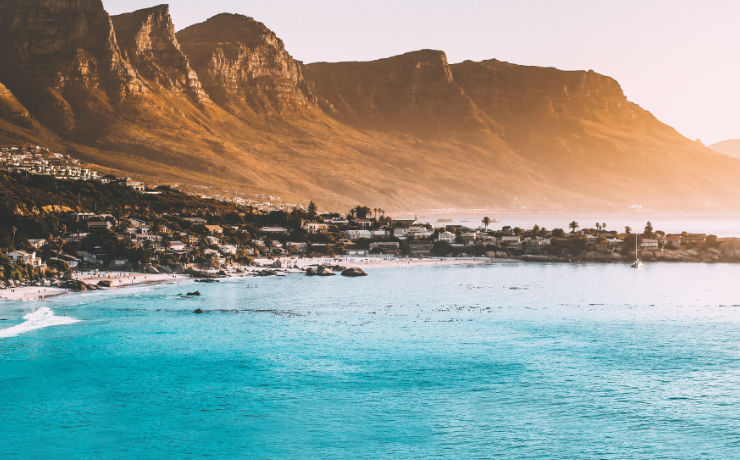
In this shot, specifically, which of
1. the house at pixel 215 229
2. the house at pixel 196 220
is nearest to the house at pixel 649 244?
the house at pixel 215 229

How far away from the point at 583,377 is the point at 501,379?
581cm

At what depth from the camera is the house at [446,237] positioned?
174m

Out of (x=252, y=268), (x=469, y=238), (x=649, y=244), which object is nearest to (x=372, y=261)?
(x=252, y=268)

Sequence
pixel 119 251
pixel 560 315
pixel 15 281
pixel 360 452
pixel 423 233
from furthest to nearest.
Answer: pixel 423 233 → pixel 119 251 → pixel 15 281 → pixel 560 315 → pixel 360 452

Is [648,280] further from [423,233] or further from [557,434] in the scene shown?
[557,434]

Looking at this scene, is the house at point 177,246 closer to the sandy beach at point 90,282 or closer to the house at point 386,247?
the sandy beach at point 90,282

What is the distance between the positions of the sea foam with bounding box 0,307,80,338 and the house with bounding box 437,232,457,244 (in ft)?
345

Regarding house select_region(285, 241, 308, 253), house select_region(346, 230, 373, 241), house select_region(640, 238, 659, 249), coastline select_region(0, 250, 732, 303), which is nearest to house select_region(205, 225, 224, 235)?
coastline select_region(0, 250, 732, 303)

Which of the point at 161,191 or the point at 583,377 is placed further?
the point at 161,191

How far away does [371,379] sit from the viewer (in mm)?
53531

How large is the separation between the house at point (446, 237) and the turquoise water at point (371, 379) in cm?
8034

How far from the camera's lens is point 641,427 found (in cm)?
4391

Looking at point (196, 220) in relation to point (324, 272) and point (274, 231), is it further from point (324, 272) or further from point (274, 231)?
point (324, 272)

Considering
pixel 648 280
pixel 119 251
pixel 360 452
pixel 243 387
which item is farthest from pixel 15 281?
pixel 648 280
